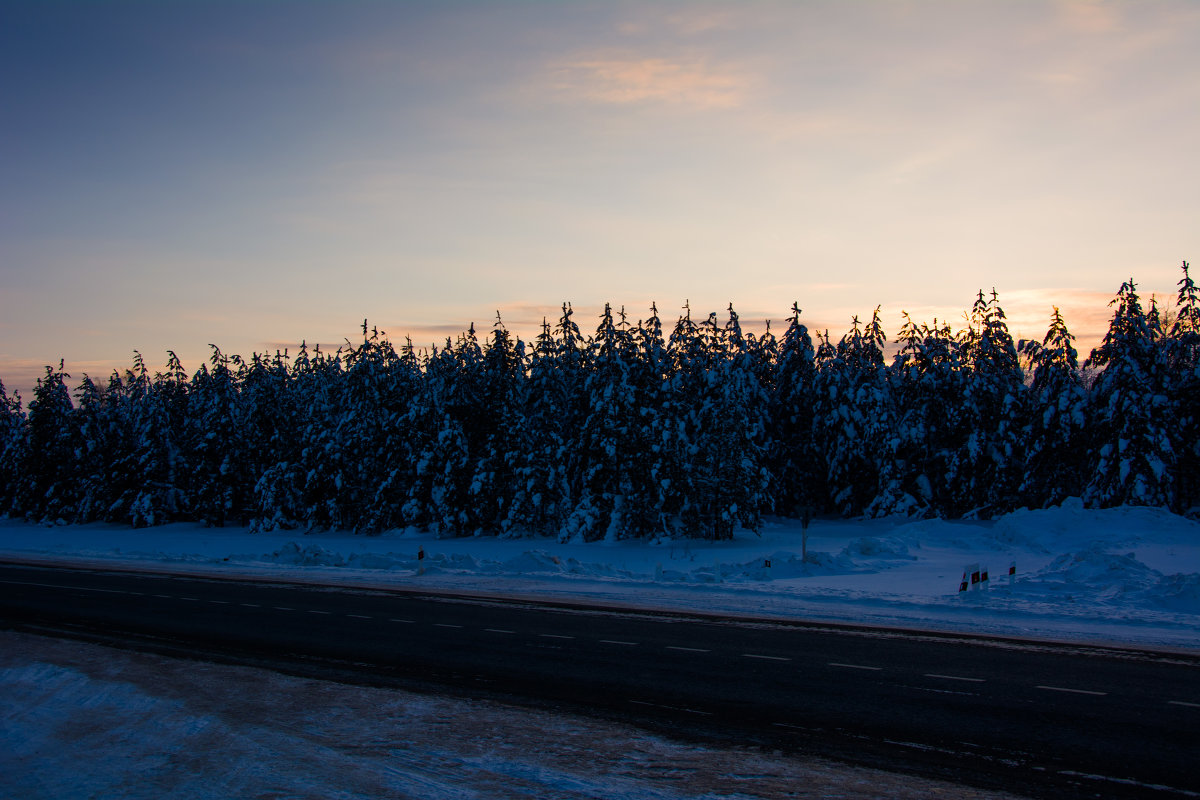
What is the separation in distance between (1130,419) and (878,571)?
845 inches

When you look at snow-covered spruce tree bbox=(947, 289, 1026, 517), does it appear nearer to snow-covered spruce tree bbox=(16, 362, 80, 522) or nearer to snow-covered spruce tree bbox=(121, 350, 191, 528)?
snow-covered spruce tree bbox=(121, 350, 191, 528)

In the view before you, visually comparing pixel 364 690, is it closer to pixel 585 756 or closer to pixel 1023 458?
pixel 585 756

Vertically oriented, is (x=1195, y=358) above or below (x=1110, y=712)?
above

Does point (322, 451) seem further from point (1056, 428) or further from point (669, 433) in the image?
point (1056, 428)

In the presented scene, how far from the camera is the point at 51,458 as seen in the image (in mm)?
66250

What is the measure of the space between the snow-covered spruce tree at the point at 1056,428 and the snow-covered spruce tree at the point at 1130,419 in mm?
1537

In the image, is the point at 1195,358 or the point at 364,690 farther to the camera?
the point at 1195,358

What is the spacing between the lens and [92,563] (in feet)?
109

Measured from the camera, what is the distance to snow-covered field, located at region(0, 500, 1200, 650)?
16.4m

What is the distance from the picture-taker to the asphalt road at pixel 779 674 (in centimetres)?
796

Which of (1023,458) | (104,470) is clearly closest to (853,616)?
(1023,458)

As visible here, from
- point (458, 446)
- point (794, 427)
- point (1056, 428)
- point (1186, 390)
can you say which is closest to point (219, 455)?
point (458, 446)

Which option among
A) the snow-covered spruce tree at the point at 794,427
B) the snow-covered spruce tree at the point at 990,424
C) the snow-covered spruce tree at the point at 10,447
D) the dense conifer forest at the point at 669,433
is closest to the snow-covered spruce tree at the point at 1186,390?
the dense conifer forest at the point at 669,433

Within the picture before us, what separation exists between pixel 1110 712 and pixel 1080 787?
2854mm
